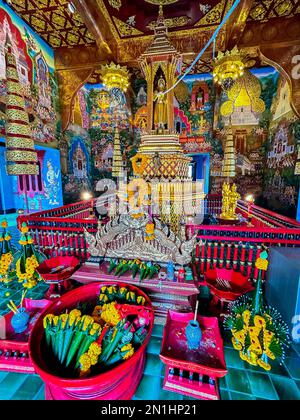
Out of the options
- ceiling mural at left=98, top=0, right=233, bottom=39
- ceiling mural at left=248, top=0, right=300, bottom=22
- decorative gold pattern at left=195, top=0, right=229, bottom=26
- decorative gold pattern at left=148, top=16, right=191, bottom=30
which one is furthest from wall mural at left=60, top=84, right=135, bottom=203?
ceiling mural at left=248, top=0, right=300, bottom=22

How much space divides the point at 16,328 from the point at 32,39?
8503 mm

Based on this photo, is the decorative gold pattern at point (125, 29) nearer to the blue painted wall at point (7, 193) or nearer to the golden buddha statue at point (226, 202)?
the golden buddha statue at point (226, 202)

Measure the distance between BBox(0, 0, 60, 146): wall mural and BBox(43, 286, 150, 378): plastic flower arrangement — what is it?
584 cm

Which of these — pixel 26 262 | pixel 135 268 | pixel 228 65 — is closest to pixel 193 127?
pixel 228 65

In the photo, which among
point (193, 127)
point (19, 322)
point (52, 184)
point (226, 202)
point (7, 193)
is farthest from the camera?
point (193, 127)

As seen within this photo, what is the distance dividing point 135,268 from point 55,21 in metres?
7.35

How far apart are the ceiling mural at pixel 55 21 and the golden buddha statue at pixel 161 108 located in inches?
110

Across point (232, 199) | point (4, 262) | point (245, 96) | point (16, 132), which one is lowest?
point (4, 262)

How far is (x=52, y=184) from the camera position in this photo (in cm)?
814

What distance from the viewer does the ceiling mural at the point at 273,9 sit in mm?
4414

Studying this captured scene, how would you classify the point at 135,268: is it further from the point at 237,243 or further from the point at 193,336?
the point at 237,243

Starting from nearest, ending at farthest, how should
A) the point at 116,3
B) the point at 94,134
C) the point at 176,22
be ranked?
the point at 116,3
the point at 176,22
the point at 94,134

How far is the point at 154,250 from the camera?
2.71 m
